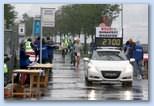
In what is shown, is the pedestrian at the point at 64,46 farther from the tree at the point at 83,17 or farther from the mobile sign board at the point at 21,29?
the mobile sign board at the point at 21,29

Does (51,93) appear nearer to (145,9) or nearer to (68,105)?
(68,105)

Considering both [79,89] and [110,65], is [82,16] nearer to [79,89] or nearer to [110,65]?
[110,65]

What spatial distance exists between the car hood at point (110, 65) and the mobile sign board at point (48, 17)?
0.92m

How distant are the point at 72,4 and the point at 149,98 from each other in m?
1.95

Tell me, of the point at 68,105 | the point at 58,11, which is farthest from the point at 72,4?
the point at 68,105

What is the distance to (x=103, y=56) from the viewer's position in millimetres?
22609

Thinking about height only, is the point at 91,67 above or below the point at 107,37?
below

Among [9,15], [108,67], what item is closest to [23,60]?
[9,15]

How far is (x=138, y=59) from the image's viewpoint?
2253 cm

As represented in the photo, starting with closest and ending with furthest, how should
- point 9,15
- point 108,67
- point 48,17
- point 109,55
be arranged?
point 9,15 → point 48,17 → point 108,67 → point 109,55

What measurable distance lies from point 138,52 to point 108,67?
0.55 m

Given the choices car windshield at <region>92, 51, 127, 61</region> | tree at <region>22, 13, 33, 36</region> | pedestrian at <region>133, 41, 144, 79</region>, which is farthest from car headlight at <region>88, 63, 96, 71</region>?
tree at <region>22, 13, 33, 36</region>

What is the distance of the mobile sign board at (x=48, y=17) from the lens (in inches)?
878

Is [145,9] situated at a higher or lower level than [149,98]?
higher
